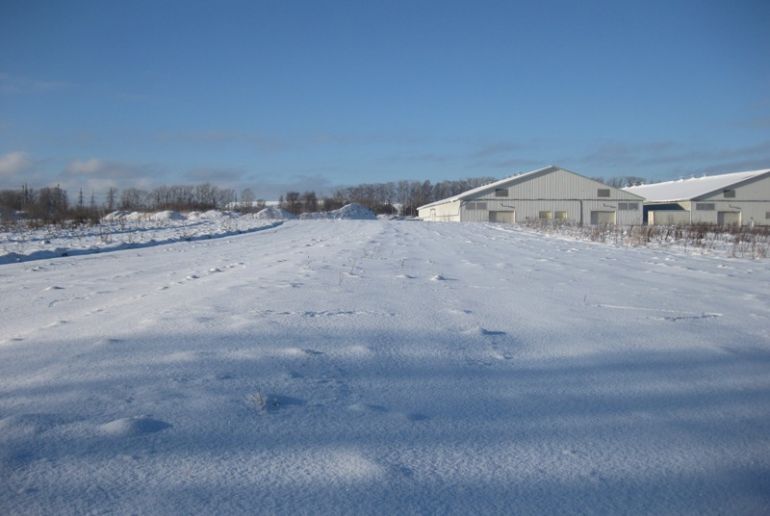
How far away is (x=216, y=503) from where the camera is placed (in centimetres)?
171

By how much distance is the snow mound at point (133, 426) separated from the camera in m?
2.12

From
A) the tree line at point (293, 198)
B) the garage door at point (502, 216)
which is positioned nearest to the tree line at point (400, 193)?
the tree line at point (293, 198)

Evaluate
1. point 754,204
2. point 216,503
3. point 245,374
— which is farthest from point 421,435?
point 754,204

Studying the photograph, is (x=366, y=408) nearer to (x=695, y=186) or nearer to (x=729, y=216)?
(x=729, y=216)

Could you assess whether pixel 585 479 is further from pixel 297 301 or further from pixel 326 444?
pixel 297 301

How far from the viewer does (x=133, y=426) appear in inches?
84.9

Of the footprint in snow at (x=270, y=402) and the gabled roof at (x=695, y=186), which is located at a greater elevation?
the gabled roof at (x=695, y=186)

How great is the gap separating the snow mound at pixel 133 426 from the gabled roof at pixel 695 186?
50.8 meters

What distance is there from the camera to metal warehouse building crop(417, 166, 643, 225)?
44625 millimetres

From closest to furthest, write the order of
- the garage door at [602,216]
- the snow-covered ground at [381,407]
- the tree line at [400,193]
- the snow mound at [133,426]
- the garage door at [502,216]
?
the snow-covered ground at [381,407]
the snow mound at [133,426]
the garage door at [502,216]
the garage door at [602,216]
the tree line at [400,193]

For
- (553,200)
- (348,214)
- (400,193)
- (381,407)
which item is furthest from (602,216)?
(400,193)

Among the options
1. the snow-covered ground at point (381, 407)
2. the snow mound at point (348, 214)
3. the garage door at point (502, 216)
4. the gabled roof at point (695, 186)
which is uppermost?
the gabled roof at point (695, 186)

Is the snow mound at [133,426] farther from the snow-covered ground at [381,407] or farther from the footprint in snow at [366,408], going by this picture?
the footprint in snow at [366,408]

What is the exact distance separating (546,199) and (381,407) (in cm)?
4492
